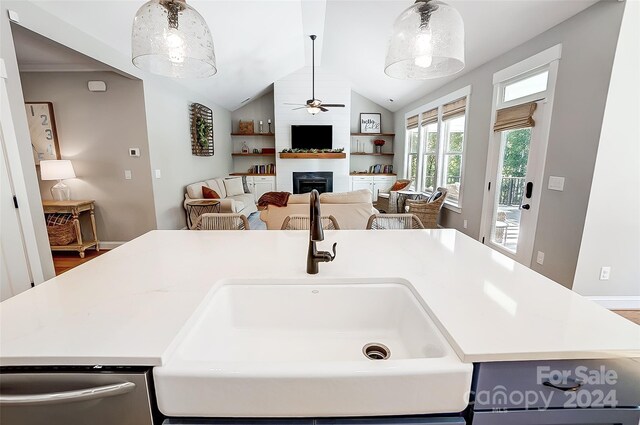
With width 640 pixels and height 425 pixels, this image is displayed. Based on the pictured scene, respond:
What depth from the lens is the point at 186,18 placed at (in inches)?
40.4

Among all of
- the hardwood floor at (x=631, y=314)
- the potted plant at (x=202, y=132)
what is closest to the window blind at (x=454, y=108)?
the hardwood floor at (x=631, y=314)

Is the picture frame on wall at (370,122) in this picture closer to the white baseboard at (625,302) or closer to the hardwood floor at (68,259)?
the white baseboard at (625,302)

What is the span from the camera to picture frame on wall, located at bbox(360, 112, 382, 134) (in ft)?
25.6

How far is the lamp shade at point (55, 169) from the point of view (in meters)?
3.49

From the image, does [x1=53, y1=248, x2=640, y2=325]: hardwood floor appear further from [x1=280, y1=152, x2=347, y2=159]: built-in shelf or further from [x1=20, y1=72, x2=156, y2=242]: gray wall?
[x1=280, y1=152, x2=347, y2=159]: built-in shelf

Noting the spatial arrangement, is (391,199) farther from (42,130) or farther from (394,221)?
(42,130)

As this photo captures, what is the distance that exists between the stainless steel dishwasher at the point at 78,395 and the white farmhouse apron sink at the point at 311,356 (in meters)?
0.06

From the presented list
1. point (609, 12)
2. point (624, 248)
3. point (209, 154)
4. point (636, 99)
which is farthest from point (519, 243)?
point (209, 154)

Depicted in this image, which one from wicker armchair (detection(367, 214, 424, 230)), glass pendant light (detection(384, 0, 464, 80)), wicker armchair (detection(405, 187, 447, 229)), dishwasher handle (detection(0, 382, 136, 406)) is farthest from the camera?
wicker armchair (detection(405, 187, 447, 229))

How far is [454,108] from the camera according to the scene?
4.61 metres

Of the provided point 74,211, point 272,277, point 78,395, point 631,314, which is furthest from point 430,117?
point 78,395

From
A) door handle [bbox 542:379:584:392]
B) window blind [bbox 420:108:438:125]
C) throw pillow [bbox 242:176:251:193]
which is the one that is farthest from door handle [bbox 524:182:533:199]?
throw pillow [bbox 242:176:251:193]

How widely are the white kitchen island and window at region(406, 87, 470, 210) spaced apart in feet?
12.3

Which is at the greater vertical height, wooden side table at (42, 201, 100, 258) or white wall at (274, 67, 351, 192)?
white wall at (274, 67, 351, 192)
